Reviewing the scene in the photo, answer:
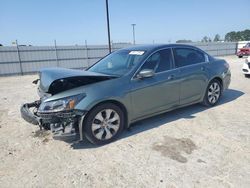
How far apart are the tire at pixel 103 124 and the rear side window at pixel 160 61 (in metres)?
1.00

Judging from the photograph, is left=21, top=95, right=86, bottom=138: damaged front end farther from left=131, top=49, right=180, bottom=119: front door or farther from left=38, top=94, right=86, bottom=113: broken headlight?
left=131, top=49, right=180, bottom=119: front door

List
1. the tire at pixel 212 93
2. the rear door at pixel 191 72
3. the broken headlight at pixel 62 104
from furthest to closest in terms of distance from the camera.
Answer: the tire at pixel 212 93
the rear door at pixel 191 72
the broken headlight at pixel 62 104

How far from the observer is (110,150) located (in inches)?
138

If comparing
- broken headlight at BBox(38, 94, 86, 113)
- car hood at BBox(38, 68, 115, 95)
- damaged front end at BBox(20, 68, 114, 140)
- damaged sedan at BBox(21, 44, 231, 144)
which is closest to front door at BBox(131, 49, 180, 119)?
damaged sedan at BBox(21, 44, 231, 144)

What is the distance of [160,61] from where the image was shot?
4.35 metres

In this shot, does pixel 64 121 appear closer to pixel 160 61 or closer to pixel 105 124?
pixel 105 124

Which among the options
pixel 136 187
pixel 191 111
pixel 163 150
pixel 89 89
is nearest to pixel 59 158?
pixel 89 89

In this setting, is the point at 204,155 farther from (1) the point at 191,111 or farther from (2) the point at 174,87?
(1) the point at 191,111

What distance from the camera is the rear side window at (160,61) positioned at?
13.6 feet

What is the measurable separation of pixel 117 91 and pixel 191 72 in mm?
1933

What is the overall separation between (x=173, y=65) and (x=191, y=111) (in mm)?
1330

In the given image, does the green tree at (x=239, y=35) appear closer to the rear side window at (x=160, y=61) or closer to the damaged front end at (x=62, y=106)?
the rear side window at (x=160, y=61)


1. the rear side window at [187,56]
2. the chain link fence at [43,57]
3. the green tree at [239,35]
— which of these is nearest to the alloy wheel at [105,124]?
the rear side window at [187,56]

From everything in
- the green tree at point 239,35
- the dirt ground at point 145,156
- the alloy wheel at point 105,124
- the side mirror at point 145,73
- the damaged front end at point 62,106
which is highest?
the green tree at point 239,35
